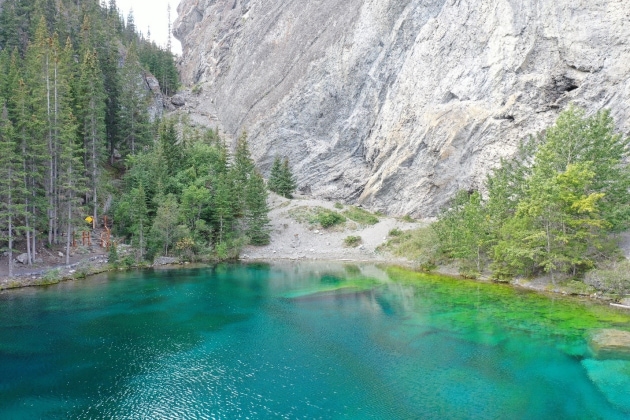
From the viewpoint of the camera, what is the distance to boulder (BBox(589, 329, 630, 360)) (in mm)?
18578

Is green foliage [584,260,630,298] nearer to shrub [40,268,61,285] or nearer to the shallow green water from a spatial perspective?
the shallow green water

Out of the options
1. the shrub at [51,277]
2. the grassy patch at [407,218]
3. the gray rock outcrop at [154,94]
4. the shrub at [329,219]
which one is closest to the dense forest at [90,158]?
the shrub at [51,277]

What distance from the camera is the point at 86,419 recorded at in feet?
43.9

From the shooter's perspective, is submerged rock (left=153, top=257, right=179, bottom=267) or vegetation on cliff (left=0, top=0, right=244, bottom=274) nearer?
vegetation on cliff (left=0, top=0, right=244, bottom=274)

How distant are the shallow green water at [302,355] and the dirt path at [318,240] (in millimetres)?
18794

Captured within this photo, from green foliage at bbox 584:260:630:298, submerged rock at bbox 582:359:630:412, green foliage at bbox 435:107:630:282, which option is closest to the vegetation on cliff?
green foliage at bbox 435:107:630:282

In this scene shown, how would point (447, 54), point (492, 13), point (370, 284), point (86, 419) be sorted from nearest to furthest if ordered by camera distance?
1. point (86, 419)
2. point (370, 284)
3. point (492, 13)
4. point (447, 54)

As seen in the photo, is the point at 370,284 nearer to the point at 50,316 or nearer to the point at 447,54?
the point at 50,316

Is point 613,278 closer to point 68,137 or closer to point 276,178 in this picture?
point 68,137

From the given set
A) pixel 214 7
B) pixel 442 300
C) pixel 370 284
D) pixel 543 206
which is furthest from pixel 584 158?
pixel 214 7

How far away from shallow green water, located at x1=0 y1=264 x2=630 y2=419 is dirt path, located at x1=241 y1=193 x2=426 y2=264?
1879cm

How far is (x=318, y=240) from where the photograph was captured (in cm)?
5434

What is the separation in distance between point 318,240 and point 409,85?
2581 centimetres

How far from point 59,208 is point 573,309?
140 feet
